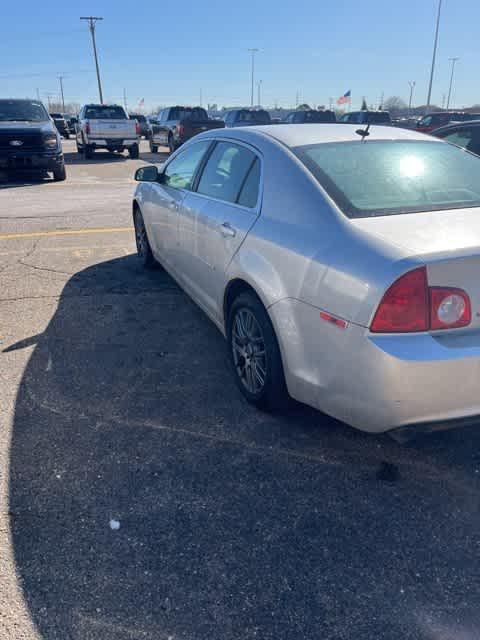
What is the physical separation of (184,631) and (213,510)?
616 mm

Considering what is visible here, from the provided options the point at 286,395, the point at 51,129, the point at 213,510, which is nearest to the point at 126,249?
the point at 286,395

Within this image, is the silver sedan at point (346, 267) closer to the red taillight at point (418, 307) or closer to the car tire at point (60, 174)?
the red taillight at point (418, 307)

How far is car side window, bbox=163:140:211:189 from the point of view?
4316mm

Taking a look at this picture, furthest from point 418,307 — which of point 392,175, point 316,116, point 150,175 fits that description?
point 316,116

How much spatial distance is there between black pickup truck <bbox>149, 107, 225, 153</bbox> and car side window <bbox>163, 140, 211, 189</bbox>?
637 inches

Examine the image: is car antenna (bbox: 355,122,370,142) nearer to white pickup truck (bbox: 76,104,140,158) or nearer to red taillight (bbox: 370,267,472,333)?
red taillight (bbox: 370,267,472,333)

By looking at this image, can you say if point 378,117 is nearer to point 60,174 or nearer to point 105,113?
point 105,113

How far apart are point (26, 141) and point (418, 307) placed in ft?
40.7

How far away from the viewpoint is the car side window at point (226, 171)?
345 centimetres

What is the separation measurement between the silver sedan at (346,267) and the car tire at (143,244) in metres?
1.95

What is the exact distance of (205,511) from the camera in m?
2.44

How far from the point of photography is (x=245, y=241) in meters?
3.12

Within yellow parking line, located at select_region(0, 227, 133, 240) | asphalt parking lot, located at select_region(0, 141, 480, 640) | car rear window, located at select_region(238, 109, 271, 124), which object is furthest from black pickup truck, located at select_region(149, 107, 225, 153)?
asphalt parking lot, located at select_region(0, 141, 480, 640)

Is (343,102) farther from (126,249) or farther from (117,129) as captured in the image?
(126,249)
